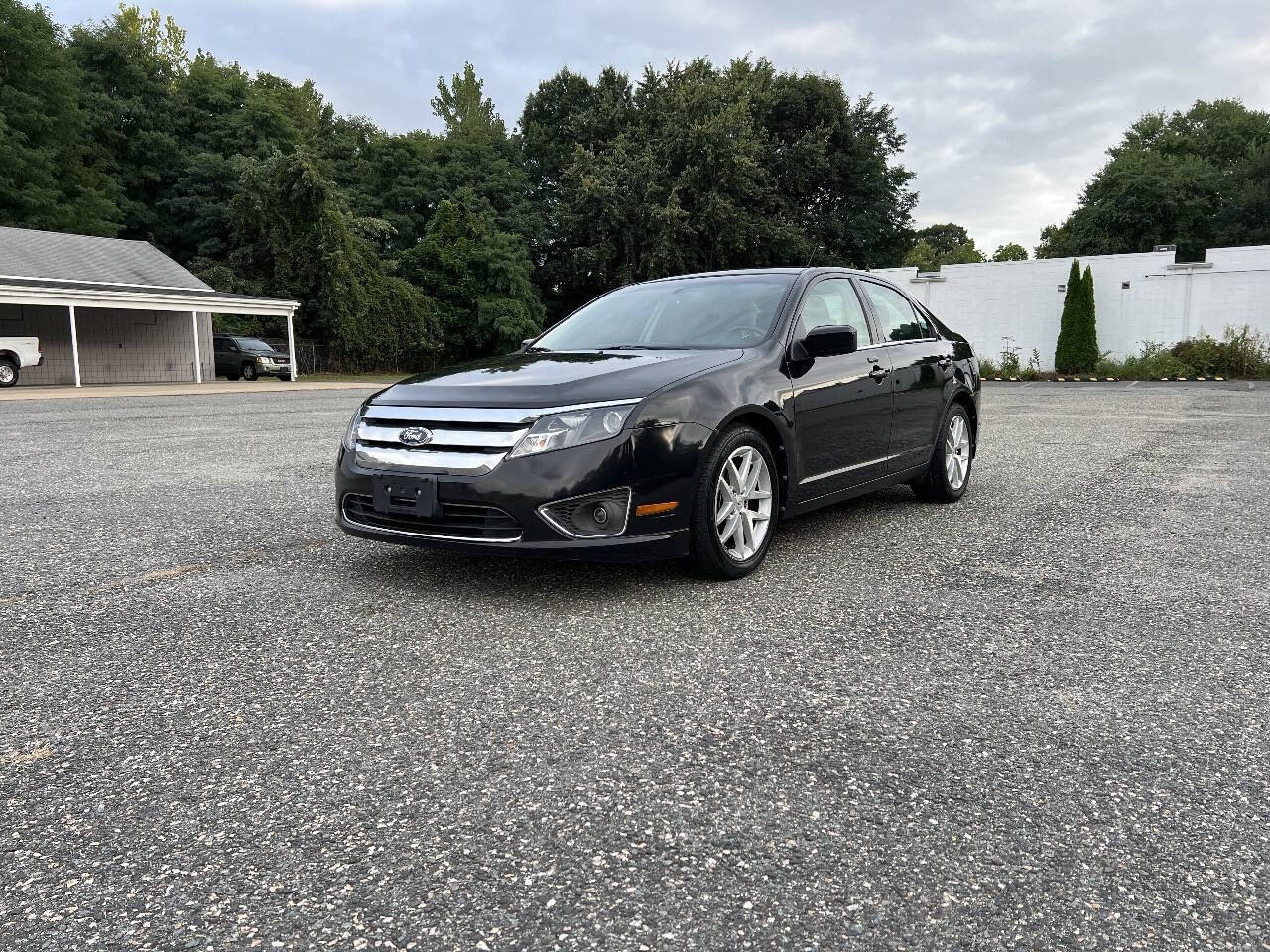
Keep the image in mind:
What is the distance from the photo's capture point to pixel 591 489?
4.04m

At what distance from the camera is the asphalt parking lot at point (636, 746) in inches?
78.5

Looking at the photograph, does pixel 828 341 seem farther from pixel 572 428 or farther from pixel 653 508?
pixel 572 428

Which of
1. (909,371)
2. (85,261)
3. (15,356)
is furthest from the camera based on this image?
(85,261)

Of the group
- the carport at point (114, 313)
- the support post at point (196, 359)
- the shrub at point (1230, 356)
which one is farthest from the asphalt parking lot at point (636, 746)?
the carport at point (114, 313)

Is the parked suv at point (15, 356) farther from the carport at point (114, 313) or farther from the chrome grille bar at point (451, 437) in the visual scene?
the chrome grille bar at point (451, 437)

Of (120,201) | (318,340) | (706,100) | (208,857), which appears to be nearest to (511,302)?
(318,340)

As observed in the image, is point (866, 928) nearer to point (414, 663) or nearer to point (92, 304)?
point (414, 663)

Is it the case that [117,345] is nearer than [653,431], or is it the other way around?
[653,431]

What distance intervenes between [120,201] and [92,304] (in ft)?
68.3

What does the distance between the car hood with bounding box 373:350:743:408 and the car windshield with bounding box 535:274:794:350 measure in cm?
27

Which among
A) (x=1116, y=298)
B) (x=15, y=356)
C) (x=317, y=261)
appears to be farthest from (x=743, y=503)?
(x=317, y=261)

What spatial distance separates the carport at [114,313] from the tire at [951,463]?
2847 cm

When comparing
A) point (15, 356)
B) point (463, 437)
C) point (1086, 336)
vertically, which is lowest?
point (463, 437)

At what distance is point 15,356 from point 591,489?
28658mm
